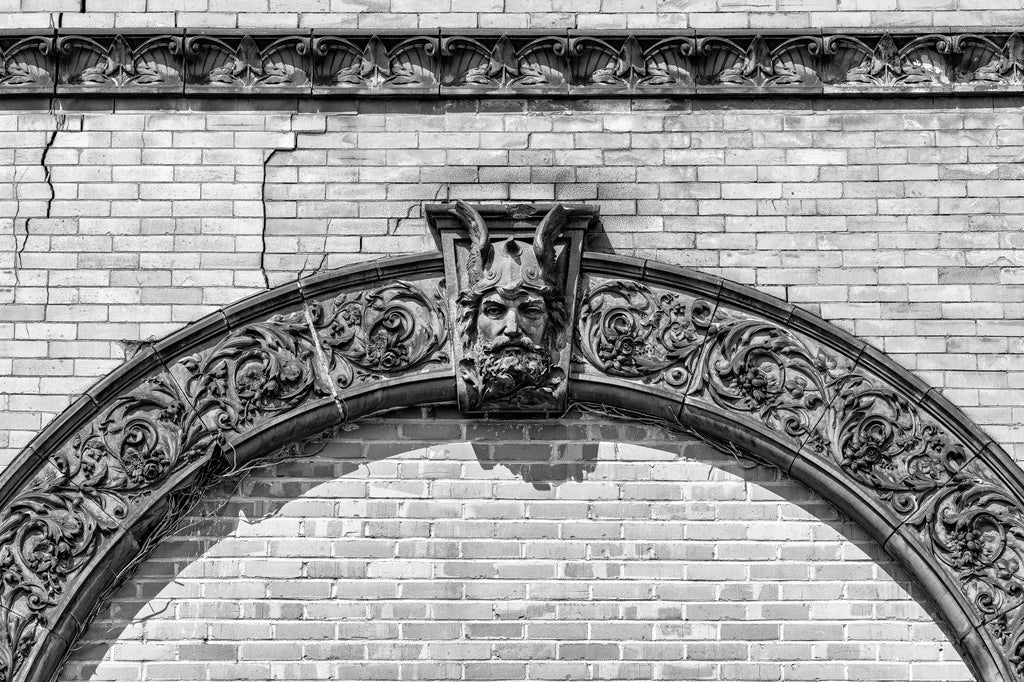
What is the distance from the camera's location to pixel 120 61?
31.5 ft

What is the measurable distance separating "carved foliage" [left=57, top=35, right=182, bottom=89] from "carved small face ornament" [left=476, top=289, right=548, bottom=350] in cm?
211

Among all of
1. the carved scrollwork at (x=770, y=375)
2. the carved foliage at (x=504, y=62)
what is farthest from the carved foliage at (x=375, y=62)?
the carved scrollwork at (x=770, y=375)

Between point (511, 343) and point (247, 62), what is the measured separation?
214 centimetres


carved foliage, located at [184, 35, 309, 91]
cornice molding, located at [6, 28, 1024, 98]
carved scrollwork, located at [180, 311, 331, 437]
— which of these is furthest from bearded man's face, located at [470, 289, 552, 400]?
carved foliage, located at [184, 35, 309, 91]

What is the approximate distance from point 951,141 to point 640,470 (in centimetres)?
244

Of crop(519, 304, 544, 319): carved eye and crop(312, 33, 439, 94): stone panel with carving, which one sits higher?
crop(312, 33, 439, 94): stone panel with carving

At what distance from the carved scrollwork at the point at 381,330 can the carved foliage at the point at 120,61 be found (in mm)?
1567

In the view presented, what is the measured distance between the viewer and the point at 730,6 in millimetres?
9781

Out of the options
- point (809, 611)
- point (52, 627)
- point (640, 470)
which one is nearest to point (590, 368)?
point (640, 470)

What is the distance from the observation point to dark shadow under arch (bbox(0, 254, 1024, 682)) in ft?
28.6

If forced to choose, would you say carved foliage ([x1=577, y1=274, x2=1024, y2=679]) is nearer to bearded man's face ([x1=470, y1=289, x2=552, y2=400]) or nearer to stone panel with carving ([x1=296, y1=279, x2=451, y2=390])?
bearded man's face ([x1=470, y1=289, x2=552, y2=400])

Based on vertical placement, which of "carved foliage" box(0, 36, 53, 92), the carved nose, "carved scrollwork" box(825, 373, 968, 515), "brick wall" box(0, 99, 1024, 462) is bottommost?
"carved scrollwork" box(825, 373, 968, 515)

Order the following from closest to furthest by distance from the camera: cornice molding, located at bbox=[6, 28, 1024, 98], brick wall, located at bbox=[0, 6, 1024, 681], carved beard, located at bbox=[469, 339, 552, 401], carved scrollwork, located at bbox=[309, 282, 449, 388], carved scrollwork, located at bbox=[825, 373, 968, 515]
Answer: brick wall, located at bbox=[0, 6, 1024, 681] → carved scrollwork, located at bbox=[825, 373, 968, 515] → carved beard, located at bbox=[469, 339, 552, 401] → carved scrollwork, located at bbox=[309, 282, 449, 388] → cornice molding, located at bbox=[6, 28, 1024, 98]

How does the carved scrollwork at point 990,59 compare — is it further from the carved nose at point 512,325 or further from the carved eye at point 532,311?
the carved nose at point 512,325
